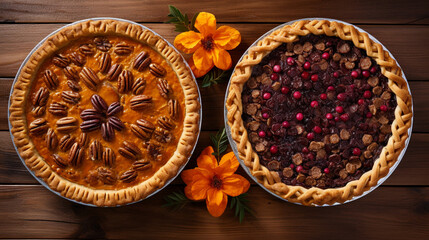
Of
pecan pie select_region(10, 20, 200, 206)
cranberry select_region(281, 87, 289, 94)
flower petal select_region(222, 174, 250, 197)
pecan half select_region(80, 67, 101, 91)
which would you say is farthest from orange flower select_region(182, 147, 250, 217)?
pecan half select_region(80, 67, 101, 91)

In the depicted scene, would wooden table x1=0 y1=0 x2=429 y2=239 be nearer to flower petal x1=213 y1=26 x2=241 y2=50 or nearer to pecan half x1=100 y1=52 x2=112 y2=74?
flower petal x1=213 y1=26 x2=241 y2=50

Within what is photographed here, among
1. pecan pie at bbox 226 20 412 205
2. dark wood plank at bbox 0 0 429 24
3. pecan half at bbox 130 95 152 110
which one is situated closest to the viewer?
pecan pie at bbox 226 20 412 205

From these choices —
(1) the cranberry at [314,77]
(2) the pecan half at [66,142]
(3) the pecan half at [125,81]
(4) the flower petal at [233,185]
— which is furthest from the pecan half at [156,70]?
A: (1) the cranberry at [314,77]

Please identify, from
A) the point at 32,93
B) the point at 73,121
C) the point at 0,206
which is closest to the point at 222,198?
the point at 73,121

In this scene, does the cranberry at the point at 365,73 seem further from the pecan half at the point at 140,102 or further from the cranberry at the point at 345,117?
the pecan half at the point at 140,102

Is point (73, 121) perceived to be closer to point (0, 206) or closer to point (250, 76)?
point (0, 206)
